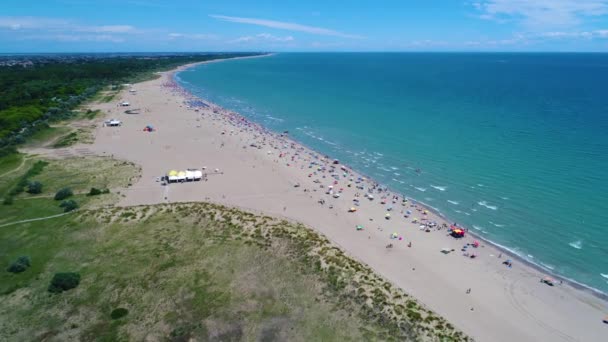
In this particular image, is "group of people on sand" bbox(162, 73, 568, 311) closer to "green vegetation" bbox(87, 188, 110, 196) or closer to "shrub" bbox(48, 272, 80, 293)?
"shrub" bbox(48, 272, 80, 293)

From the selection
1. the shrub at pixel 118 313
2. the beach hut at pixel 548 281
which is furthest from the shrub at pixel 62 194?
the beach hut at pixel 548 281

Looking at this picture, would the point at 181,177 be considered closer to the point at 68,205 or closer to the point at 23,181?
the point at 68,205

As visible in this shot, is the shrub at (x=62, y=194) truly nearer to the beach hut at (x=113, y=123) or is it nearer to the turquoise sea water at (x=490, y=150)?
the beach hut at (x=113, y=123)

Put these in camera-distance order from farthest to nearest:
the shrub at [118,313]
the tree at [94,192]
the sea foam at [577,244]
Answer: the tree at [94,192] < the sea foam at [577,244] < the shrub at [118,313]

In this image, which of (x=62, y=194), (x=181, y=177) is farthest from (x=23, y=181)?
(x=181, y=177)

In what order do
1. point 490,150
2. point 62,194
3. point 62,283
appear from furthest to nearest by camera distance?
point 490,150, point 62,194, point 62,283

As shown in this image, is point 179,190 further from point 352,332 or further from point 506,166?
point 506,166
